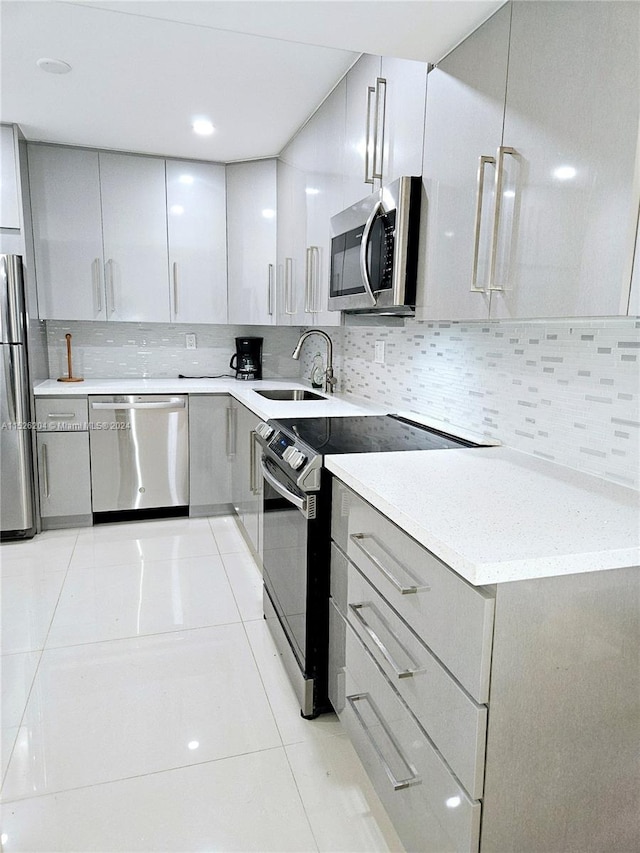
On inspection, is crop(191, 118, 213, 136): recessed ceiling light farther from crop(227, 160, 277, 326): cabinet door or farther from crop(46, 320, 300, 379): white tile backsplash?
crop(46, 320, 300, 379): white tile backsplash

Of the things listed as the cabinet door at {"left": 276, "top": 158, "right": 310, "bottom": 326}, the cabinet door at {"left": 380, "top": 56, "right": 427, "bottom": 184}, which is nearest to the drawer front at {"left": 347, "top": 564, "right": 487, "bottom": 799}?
the cabinet door at {"left": 380, "top": 56, "right": 427, "bottom": 184}

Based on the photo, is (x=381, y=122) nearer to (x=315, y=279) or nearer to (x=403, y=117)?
(x=403, y=117)

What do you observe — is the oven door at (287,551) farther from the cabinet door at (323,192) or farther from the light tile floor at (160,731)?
the cabinet door at (323,192)

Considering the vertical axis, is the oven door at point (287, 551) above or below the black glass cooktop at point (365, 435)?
below

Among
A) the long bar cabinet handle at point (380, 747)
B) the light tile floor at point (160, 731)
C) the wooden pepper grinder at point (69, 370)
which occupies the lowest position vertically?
the light tile floor at point (160, 731)

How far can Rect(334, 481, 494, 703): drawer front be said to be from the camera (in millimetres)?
964

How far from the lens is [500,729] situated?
0.98 metres

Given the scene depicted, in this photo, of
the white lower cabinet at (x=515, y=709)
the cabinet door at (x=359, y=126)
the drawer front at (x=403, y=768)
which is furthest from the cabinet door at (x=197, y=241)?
the white lower cabinet at (x=515, y=709)

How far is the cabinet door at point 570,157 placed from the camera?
3.26 ft

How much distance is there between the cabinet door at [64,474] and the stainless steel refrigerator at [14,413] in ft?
0.29

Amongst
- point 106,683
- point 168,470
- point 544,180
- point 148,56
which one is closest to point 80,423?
point 168,470

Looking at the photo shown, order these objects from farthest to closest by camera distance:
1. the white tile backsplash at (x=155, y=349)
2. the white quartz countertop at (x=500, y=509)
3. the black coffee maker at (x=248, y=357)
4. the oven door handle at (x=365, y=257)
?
the black coffee maker at (x=248, y=357) < the white tile backsplash at (x=155, y=349) < the oven door handle at (x=365, y=257) < the white quartz countertop at (x=500, y=509)

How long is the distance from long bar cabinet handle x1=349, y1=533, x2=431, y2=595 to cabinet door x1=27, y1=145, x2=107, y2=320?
2.82 meters

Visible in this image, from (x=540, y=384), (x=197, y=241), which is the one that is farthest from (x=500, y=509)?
(x=197, y=241)
